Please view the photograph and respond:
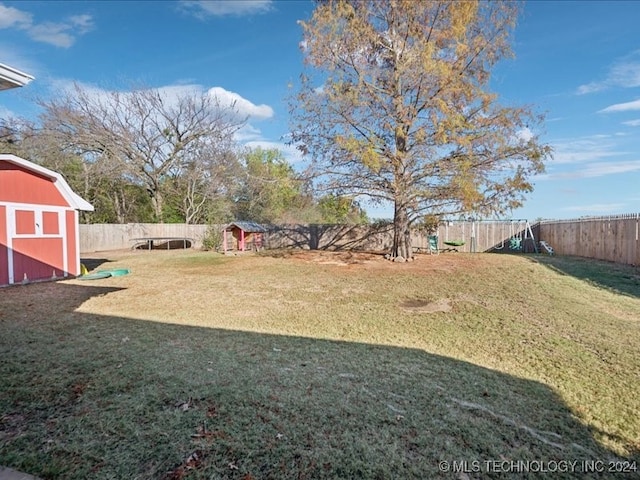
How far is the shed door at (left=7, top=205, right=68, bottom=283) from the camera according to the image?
24.4ft

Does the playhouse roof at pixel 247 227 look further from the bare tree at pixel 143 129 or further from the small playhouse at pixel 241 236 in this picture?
the bare tree at pixel 143 129

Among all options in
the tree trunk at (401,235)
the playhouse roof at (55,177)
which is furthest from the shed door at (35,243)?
the tree trunk at (401,235)

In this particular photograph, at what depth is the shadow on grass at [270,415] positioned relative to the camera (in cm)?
198

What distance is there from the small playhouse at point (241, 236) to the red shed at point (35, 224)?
696 centimetres

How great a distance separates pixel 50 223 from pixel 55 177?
110 cm

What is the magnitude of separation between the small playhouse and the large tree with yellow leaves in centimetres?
558

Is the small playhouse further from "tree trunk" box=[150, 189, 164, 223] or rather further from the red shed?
"tree trunk" box=[150, 189, 164, 223]

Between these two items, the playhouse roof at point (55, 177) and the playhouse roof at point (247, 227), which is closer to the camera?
the playhouse roof at point (55, 177)

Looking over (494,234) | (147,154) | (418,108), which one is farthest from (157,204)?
(494,234)

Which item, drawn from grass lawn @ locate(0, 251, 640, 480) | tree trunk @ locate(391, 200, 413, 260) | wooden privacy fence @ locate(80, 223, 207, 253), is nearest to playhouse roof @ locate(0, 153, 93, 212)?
grass lawn @ locate(0, 251, 640, 480)

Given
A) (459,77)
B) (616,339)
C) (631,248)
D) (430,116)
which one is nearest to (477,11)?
(459,77)

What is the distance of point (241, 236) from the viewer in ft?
52.3

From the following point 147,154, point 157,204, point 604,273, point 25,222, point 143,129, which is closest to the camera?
point 25,222

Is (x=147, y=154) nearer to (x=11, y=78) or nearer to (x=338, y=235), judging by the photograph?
(x=338, y=235)
